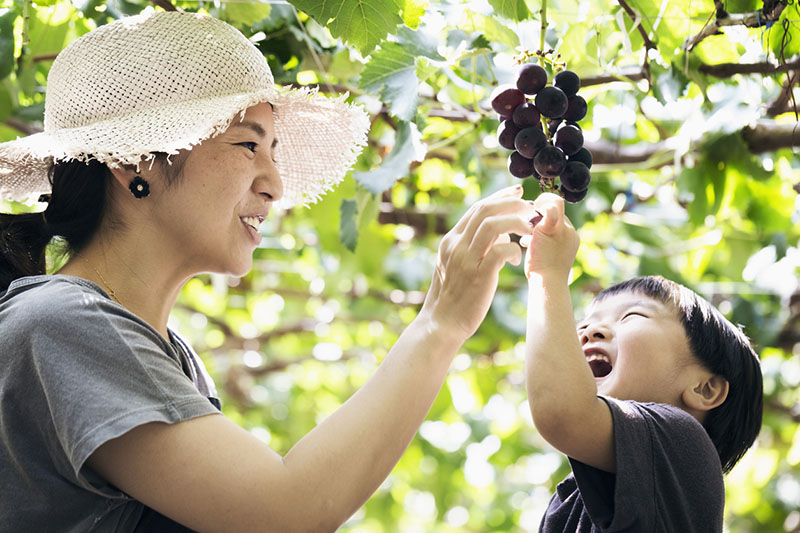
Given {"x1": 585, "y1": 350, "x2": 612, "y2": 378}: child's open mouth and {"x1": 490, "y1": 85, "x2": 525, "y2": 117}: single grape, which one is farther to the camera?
{"x1": 585, "y1": 350, "x2": 612, "y2": 378}: child's open mouth

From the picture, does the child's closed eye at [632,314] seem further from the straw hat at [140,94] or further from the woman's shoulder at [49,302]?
the woman's shoulder at [49,302]

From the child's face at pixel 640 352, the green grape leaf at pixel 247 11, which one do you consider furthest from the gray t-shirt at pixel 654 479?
the green grape leaf at pixel 247 11

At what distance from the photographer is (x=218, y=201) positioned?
1675mm

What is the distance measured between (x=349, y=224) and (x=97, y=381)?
1431 mm

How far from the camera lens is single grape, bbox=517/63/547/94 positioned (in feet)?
5.40

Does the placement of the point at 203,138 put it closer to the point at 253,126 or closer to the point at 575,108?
the point at 253,126

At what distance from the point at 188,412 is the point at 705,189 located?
2270 millimetres

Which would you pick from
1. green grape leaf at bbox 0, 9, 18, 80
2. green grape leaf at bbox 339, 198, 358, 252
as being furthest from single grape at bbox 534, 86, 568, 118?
green grape leaf at bbox 0, 9, 18, 80

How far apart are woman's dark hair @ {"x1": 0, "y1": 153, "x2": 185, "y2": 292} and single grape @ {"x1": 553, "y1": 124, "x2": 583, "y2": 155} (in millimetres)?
692

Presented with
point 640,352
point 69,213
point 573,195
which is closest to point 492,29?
point 573,195

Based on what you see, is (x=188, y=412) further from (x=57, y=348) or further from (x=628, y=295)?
(x=628, y=295)

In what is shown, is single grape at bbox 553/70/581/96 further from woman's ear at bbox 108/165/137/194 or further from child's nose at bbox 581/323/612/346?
woman's ear at bbox 108/165/137/194

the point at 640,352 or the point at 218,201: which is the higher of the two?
the point at 640,352

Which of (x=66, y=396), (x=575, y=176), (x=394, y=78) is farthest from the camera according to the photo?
(x=394, y=78)
